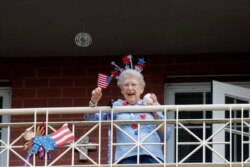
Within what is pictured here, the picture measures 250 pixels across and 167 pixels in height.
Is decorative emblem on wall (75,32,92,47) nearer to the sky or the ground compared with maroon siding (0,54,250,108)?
nearer to the sky

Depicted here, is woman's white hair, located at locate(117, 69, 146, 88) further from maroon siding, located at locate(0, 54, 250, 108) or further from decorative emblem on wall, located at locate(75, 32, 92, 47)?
maroon siding, located at locate(0, 54, 250, 108)

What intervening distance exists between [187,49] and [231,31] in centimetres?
70

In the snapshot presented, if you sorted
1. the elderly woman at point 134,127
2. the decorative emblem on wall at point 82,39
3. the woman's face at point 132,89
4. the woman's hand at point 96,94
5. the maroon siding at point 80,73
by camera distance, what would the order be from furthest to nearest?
the maroon siding at point 80,73 → the decorative emblem on wall at point 82,39 → the woman's face at point 132,89 → the elderly woman at point 134,127 → the woman's hand at point 96,94

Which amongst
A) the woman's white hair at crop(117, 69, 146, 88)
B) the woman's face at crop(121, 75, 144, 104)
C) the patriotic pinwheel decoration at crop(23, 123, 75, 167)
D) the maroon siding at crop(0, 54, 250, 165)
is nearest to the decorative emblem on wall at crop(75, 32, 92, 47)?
the maroon siding at crop(0, 54, 250, 165)

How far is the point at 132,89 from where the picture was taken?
9.50 meters

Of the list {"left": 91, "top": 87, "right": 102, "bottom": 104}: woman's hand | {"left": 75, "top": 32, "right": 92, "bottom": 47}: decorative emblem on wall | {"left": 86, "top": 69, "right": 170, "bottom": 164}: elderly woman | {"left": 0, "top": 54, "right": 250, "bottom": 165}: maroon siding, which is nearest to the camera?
{"left": 91, "top": 87, "right": 102, "bottom": 104}: woman's hand

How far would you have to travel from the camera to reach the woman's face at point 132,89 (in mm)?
9500

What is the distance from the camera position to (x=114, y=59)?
12.2 m

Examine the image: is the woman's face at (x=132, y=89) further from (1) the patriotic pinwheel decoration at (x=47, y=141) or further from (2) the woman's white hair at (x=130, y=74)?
(1) the patriotic pinwheel decoration at (x=47, y=141)

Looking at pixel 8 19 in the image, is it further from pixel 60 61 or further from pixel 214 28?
pixel 214 28

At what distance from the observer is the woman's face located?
9.50 metres

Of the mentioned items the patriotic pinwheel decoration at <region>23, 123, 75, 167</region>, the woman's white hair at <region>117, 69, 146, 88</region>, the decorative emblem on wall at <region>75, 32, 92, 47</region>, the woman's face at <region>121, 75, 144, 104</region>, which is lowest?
the patriotic pinwheel decoration at <region>23, 123, 75, 167</region>

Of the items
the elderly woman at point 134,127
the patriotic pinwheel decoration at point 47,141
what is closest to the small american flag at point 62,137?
the patriotic pinwheel decoration at point 47,141

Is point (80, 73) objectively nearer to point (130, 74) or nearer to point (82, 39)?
point (82, 39)
